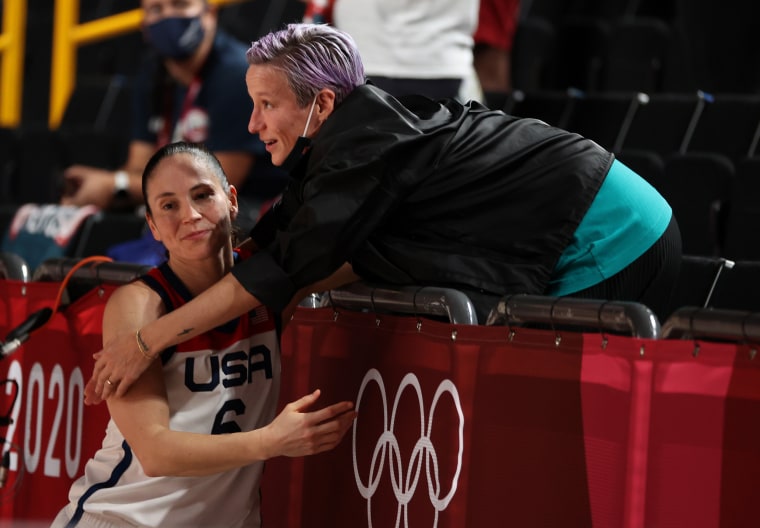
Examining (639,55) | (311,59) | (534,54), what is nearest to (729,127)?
(639,55)

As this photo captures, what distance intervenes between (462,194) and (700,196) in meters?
1.44

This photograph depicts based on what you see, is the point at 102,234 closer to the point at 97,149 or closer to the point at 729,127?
the point at 97,149

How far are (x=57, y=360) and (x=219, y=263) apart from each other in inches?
28.9

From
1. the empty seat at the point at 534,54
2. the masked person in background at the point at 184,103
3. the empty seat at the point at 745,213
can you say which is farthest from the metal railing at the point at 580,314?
the empty seat at the point at 534,54

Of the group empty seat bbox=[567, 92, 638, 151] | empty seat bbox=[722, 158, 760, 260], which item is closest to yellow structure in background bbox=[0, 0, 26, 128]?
empty seat bbox=[567, 92, 638, 151]

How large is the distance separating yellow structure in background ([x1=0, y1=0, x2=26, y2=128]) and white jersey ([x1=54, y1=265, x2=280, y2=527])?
4.62 meters

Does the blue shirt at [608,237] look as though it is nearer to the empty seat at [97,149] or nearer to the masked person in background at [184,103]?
the masked person in background at [184,103]

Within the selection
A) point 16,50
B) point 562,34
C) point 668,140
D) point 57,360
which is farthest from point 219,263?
point 16,50

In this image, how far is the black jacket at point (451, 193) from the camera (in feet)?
7.16

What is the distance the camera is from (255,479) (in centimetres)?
227

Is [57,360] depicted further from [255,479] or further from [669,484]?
[669,484]

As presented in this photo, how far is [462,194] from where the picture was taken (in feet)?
7.57

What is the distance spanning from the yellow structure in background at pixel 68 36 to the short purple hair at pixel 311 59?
407 cm

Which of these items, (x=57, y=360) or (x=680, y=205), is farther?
(x=680, y=205)
